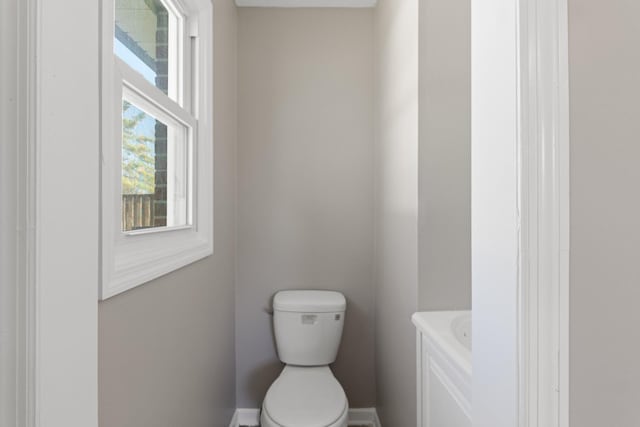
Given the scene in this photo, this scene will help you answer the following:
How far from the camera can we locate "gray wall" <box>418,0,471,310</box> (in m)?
1.23

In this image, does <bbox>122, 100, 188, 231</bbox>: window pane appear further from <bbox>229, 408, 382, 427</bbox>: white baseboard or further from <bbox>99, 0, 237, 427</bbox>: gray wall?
<bbox>229, 408, 382, 427</bbox>: white baseboard

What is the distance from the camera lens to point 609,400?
1.56 ft

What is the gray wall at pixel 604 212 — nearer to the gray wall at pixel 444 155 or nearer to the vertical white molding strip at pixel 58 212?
the vertical white molding strip at pixel 58 212

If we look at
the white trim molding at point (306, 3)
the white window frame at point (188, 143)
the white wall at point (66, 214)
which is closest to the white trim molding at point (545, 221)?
the white wall at point (66, 214)

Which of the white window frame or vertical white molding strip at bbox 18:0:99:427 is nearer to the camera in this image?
vertical white molding strip at bbox 18:0:99:427

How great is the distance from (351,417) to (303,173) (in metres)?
1.37

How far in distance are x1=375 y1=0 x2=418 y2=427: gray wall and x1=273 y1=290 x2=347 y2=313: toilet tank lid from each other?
225 millimetres

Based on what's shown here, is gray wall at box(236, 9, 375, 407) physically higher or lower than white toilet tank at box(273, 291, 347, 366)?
higher

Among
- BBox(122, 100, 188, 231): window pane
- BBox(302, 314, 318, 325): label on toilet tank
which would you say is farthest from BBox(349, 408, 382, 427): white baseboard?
BBox(122, 100, 188, 231): window pane

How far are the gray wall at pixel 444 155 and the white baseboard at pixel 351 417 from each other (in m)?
1.07

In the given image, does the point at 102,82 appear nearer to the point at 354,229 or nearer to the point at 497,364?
the point at 497,364
